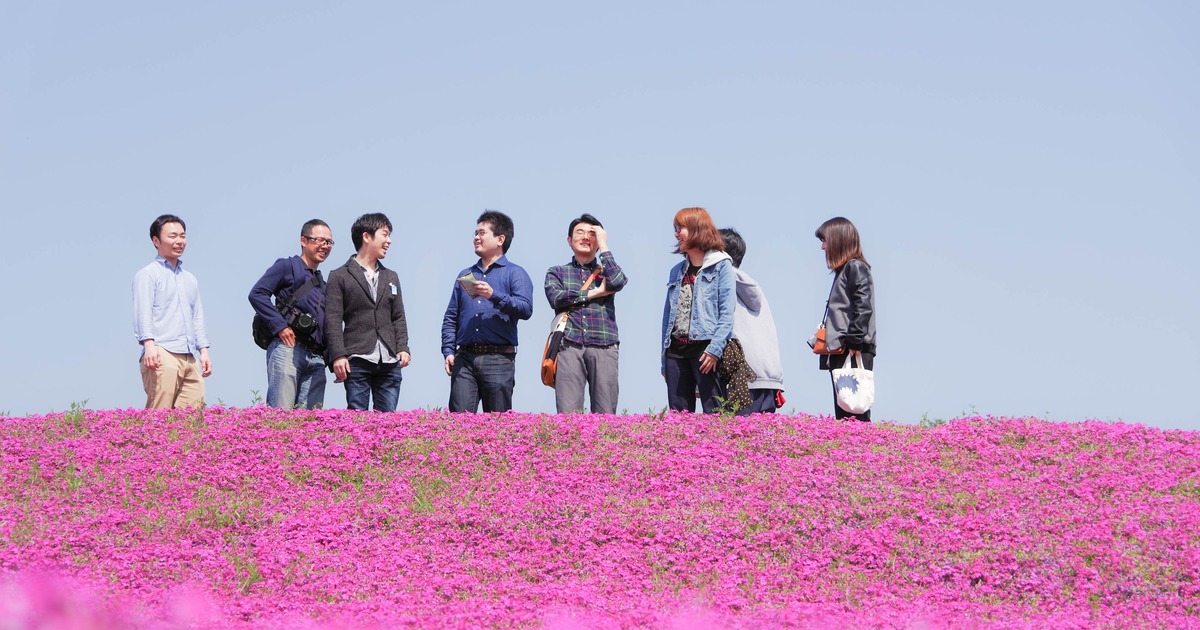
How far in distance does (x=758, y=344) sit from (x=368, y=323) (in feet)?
15.3

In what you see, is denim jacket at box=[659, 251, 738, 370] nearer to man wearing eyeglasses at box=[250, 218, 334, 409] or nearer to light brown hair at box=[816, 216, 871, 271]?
light brown hair at box=[816, 216, 871, 271]

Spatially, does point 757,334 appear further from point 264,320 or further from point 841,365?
point 264,320

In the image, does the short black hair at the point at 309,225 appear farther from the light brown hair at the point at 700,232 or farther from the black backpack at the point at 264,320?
the light brown hair at the point at 700,232

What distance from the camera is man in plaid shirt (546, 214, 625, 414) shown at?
511 inches

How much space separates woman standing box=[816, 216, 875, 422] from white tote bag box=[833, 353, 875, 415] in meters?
0.07

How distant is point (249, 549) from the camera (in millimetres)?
10094

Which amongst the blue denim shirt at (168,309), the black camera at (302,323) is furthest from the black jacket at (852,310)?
the blue denim shirt at (168,309)

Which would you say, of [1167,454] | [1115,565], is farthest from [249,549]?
[1167,454]

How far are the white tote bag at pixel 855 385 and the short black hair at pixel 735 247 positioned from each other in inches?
75.3

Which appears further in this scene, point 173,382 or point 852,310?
point 173,382

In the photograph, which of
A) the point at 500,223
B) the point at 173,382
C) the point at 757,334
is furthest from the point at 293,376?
the point at 757,334

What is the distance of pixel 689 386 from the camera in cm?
1312

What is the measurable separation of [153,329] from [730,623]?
8174mm

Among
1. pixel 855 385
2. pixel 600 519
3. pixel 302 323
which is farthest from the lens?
pixel 302 323
